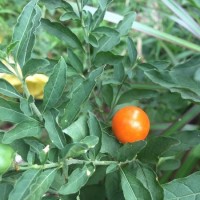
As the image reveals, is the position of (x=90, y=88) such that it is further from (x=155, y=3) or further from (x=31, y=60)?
(x=155, y=3)

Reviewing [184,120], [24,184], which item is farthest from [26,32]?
[184,120]

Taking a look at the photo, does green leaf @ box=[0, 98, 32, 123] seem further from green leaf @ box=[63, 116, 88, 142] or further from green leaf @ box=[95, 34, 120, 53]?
green leaf @ box=[95, 34, 120, 53]

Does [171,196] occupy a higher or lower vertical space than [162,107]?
higher

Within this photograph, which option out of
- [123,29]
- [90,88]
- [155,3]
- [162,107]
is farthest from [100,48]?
[155,3]

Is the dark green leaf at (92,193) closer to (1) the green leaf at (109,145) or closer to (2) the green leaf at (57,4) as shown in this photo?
(1) the green leaf at (109,145)

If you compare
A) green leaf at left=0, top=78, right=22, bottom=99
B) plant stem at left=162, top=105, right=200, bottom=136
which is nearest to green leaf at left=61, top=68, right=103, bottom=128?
green leaf at left=0, top=78, right=22, bottom=99

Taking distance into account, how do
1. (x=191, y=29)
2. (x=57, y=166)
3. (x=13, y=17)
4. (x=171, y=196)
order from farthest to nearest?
(x=13, y=17) → (x=191, y=29) → (x=171, y=196) → (x=57, y=166)
